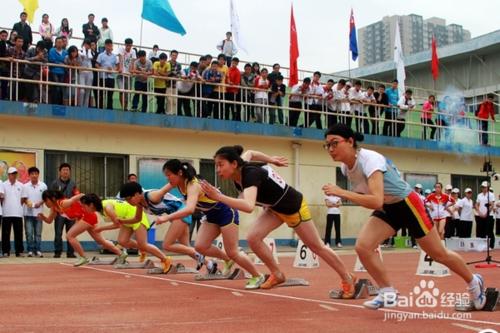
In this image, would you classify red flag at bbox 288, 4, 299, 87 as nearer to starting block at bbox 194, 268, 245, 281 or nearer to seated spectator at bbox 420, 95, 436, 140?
seated spectator at bbox 420, 95, 436, 140

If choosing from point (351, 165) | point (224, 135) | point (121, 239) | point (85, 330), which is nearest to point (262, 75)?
point (224, 135)

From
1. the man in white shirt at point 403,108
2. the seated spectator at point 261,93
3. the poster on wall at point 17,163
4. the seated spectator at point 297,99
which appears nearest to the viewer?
the poster on wall at point 17,163

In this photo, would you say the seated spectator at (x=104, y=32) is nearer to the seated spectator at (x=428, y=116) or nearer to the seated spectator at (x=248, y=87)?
the seated spectator at (x=248, y=87)

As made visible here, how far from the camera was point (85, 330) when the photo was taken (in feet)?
21.6

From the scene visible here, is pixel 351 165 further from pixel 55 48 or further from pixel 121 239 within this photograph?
pixel 55 48

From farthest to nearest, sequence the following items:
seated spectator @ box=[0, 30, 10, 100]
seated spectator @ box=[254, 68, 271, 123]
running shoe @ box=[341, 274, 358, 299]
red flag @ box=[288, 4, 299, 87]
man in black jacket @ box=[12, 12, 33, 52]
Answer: red flag @ box=[288, 4, 299, 87], seated spectator @ box=[254, 68, 271, 123], man in black jacket @ box=[12, 12, 33, 52], seated spectator @ box=[0, 30, 10, 100], running shoe @ box=[341, 274, 358, 299]

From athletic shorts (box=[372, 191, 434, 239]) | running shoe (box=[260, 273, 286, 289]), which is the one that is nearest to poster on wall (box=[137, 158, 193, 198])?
running shoe (box=[260, 273, 286, 289])

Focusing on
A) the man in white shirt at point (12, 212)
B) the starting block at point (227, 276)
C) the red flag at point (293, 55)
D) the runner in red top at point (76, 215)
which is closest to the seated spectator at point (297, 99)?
the red flag at point (293, 55)

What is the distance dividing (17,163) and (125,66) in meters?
3.73

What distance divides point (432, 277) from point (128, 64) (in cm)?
1131

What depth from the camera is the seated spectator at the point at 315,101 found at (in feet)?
79.2

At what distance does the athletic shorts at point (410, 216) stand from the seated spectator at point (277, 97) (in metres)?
15.6

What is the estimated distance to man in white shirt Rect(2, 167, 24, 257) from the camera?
1819 centimetres

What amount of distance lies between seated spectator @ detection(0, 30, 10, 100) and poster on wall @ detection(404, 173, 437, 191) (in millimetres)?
14895
